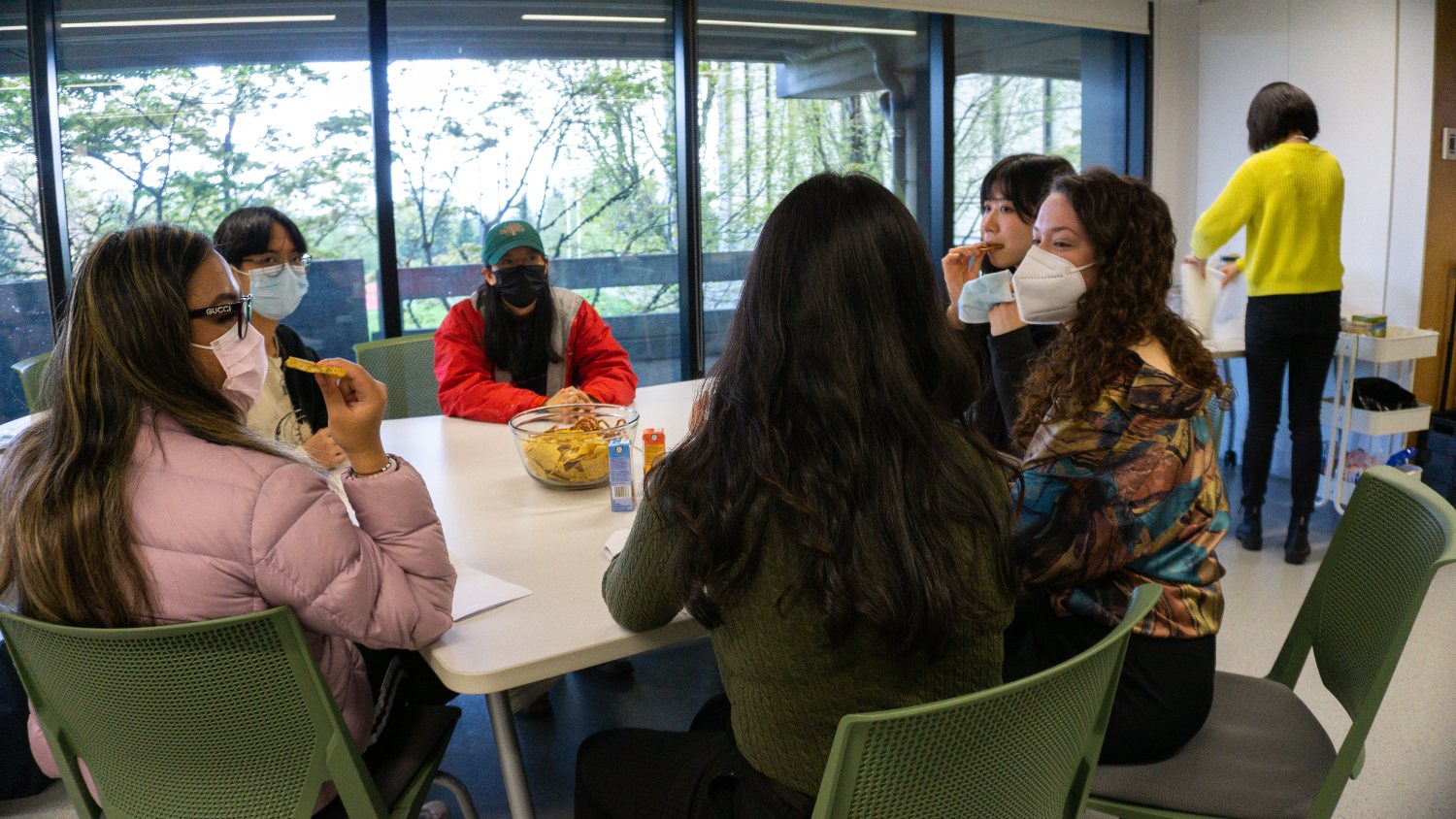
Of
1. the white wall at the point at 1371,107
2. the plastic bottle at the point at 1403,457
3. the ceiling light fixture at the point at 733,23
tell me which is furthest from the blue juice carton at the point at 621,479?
the white wall at the point at 1371,107

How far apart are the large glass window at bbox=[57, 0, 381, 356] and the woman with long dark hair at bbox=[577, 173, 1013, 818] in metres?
3.08

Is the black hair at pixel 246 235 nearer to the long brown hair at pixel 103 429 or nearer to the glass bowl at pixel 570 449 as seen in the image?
the glass bowl at pixel 570 449

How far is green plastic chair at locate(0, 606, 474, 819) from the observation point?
113 cm

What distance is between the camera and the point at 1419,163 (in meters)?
4.08

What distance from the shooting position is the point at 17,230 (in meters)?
3.61

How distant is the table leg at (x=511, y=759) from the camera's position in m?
1.40

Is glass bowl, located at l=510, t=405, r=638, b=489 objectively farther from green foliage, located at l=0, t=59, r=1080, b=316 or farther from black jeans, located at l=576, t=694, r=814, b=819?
green foliage, located at l=0, t=59, r=1080, b=316

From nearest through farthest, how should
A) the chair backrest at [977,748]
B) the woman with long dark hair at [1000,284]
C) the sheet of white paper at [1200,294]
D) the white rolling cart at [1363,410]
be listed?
1. the chair backrest at [977,748]
2. the woman with long dark hair at [1000,284]
3. the white rolling cart at [1363,410]
4. the sheet of white paper at [1200,294]

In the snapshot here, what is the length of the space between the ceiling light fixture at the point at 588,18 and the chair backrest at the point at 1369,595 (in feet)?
11.7

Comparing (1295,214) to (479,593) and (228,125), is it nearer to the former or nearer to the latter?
(479,593)

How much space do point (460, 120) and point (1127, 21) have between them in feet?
10.5

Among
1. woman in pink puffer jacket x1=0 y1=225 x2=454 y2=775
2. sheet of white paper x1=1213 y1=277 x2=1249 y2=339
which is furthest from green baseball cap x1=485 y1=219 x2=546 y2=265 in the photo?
sheet of white paper x1=1213 y1=277 x2=1249 y2=339

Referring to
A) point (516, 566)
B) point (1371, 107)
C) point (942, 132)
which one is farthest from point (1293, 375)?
point (516, 566)

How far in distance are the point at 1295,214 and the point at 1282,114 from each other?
1.12 feet
